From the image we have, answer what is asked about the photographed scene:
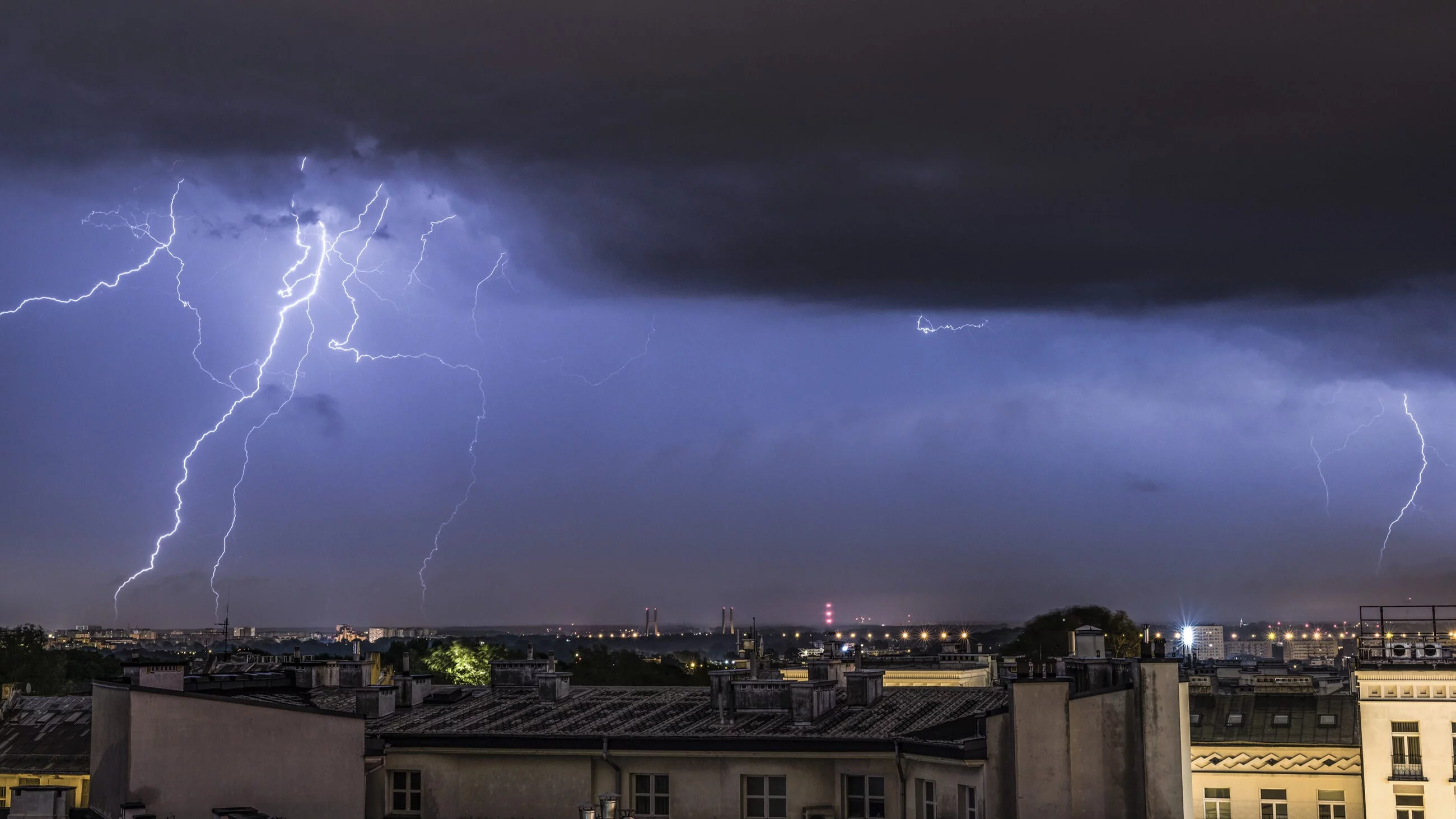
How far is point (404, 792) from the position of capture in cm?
3241

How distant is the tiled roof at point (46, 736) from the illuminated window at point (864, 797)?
28112 millimetres

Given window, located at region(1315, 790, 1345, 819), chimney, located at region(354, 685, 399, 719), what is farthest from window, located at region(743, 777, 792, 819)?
window, located at region(1315, 790, 1345, 819)

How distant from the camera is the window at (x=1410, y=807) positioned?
4641cm

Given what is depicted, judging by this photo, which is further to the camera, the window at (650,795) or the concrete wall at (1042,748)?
the window at (650,795)

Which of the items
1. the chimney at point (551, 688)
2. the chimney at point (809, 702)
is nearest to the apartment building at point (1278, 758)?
the chimney at point (809, 702)

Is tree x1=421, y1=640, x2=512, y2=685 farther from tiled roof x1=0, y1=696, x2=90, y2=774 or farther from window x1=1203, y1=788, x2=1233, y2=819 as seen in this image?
window x1=1203, y1=788, x2=1233, y2=819

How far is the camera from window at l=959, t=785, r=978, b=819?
28.0 meters

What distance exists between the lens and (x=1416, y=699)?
4606 cm

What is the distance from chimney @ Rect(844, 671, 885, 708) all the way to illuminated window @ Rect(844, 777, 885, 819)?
124 inches

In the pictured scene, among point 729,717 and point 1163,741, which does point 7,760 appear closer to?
point 729,717

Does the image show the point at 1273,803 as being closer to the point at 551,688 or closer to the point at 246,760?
the point at 551,688

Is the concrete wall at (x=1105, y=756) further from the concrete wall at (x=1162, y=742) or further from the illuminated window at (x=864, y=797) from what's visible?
the illuminated window at (x=864, y=797)

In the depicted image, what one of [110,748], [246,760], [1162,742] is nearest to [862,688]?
[1162,742]

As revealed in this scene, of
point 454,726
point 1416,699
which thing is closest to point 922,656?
point 1416,699
